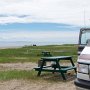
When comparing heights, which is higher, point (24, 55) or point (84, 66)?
point (84, 66)

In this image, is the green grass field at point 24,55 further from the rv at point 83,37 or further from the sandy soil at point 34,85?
the rv at point 83,37

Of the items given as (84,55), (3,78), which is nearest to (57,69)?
(3,78)

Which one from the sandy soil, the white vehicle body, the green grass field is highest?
the white vehicle body

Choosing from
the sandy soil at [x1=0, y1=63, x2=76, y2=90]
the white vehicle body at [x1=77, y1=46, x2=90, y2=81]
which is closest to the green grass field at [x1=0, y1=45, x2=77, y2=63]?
the sandy soil at [x1=0, y1=63, x2=76, y2=90]

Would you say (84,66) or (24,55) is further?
(24,55)

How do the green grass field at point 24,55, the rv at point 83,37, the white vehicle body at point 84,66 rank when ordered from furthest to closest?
the green grass field at point 24,55 → the rv at point 83,37 → the white vehicle body at point 84,66

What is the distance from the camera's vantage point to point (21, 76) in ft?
46.0

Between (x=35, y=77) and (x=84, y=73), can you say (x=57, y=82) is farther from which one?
(x=84, y=73)

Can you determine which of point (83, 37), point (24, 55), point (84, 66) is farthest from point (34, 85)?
point (24, 55)

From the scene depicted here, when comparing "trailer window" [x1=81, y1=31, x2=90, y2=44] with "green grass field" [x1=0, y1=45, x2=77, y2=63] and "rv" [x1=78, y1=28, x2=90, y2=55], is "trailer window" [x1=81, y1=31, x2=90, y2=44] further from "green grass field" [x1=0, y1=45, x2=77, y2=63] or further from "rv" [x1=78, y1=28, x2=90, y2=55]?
"green grass field" [x1=0, y1=45, x2=77, y2=63]

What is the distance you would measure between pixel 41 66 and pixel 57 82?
1505 millimetres

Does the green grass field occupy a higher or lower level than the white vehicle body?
lower

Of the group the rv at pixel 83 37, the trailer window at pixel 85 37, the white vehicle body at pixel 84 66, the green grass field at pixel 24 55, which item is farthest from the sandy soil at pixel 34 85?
the green grass field at pixel 24 55

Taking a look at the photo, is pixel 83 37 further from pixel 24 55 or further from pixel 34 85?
pixel 24 55
